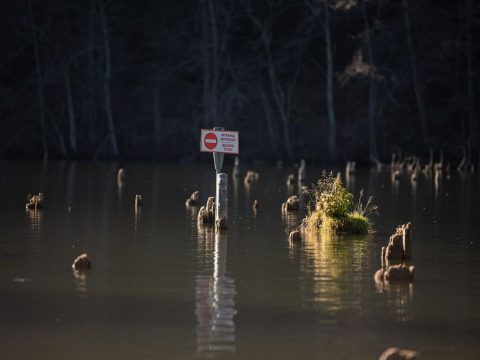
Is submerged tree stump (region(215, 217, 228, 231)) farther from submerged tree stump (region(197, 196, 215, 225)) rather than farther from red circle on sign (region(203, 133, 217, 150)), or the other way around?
red circle on sign (region(203, 133, 217, 150))

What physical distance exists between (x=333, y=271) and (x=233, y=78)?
62750mm

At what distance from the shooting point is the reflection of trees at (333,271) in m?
16.2

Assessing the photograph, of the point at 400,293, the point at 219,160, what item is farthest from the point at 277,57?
the point at 400,293

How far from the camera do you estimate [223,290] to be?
1712 cm

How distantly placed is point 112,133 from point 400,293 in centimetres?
6391

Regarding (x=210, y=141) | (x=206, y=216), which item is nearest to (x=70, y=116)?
(x=206, y=216)

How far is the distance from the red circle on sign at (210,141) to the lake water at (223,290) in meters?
1.83

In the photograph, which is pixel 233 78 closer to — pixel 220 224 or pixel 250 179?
pixel 250 179

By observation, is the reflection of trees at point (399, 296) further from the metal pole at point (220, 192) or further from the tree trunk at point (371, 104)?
the tree trunk at point (371, 104)

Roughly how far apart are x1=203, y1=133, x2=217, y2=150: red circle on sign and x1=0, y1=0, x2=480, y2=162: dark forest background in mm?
46097

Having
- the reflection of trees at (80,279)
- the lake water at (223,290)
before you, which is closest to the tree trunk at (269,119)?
the lake water at (223,290)

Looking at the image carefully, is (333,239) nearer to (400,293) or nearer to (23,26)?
(400,293)

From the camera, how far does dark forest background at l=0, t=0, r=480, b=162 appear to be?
7262cm

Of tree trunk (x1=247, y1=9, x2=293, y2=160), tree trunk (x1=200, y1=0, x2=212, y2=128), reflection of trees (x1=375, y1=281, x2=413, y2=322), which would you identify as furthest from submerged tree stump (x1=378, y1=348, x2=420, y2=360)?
tree trunk (x1=200, y1=0, x2=212, y2=128)
